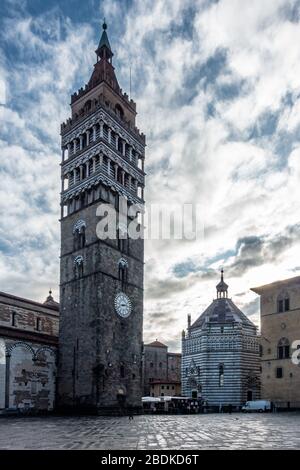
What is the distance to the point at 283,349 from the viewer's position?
1519 inches

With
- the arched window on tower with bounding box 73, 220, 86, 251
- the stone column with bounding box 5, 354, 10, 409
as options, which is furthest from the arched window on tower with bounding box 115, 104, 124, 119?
the stone column with bounding box 5, 354, 10, 409

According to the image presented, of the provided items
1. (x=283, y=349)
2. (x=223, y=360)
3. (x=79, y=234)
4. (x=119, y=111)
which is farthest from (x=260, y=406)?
(x=119, y=111)

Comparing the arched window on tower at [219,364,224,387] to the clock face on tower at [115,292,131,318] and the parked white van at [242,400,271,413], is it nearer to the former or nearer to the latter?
the parked white van at [242,400,271,413]

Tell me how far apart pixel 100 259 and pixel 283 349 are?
17.2m

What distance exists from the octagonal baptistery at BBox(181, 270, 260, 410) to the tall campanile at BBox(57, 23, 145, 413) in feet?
50.1

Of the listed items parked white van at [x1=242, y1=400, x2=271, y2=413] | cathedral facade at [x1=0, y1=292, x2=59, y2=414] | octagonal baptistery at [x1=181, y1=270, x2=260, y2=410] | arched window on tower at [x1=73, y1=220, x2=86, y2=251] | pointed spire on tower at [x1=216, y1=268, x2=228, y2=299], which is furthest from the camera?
pointed spire on tower at [x1=216, y1=268, x2=228, y2=299]

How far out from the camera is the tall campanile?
1337 inches

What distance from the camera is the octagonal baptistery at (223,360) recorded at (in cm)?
4962

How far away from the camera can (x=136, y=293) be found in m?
39.1

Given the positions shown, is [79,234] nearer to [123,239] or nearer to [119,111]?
[123,239]

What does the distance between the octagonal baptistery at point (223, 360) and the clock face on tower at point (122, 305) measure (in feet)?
56.3
